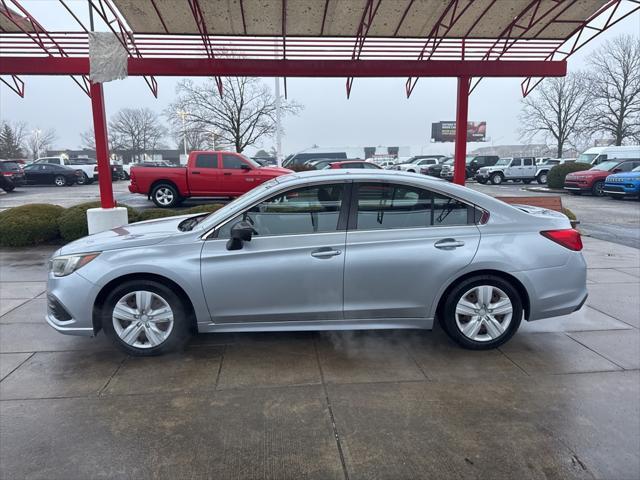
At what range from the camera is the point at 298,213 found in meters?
3.87

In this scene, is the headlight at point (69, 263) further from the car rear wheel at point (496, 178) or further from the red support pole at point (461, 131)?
the car rear wheel at point (496, 178)

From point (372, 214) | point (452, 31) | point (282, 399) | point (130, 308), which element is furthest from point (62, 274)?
point (452, 31)

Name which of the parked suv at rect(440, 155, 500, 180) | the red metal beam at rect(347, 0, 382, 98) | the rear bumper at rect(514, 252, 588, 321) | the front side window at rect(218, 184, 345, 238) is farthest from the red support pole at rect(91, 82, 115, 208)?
the parked suv at rect(440, 155, 500, 180)

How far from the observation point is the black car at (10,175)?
74.9 ft

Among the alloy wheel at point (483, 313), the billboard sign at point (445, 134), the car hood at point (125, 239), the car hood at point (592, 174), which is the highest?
the billboard sign at point (445, 134)

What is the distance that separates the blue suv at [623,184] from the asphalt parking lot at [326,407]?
54.9 ft

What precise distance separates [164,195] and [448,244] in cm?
1211

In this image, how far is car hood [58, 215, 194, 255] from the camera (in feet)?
12.4

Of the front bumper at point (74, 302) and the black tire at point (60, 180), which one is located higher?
the black tire at point (60, 180)

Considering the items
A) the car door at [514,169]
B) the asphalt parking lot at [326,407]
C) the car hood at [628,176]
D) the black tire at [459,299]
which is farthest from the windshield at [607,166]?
the black tire at [459,299]

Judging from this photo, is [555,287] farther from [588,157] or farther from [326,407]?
[588,157]

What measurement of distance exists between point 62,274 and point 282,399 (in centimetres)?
214

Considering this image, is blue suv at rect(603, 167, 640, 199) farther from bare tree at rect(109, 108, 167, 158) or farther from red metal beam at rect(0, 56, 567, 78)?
bare tree at rect(109, 108, 167, 158)

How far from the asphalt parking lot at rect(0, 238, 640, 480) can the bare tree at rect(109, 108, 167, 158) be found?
228 feet
